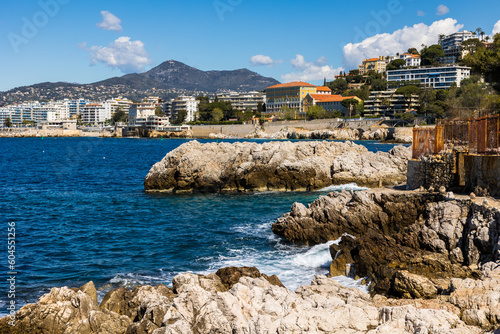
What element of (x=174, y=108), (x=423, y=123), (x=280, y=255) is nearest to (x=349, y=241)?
(x=280, y=255)

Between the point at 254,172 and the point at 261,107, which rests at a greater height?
the point at 261,107

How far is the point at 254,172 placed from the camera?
3262 cm

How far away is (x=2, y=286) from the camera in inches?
558

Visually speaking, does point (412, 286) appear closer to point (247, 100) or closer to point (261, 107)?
point (261, 107)

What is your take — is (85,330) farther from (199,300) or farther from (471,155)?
(471,155)

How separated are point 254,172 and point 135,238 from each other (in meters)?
13.4

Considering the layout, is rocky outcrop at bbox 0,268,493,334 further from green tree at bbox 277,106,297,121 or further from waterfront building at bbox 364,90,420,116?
green tree at bbox 277,106,297,121

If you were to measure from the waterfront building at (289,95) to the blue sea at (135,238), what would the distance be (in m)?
125

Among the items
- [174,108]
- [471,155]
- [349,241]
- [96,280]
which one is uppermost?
[174,108]

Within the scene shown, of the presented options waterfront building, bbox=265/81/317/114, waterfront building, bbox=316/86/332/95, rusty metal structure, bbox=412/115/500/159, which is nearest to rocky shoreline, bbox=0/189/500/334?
rusty metal structure, bbox=412/115/500/159

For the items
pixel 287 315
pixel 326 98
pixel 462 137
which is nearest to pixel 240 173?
pixel 462 137

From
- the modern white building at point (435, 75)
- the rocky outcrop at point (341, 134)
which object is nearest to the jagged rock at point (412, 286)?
the rocky outcrop at point (341, 134)

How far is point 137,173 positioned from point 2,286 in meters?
32.3

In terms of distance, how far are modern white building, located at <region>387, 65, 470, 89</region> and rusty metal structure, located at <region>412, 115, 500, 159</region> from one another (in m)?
129
